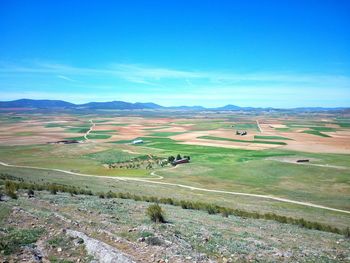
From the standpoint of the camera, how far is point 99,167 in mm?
67188

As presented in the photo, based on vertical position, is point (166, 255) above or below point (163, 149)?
A: above

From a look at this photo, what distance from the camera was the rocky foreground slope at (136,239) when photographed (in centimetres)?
1265

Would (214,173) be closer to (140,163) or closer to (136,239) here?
(140,163)

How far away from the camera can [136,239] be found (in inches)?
558

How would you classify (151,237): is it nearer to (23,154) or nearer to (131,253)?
(131,253)

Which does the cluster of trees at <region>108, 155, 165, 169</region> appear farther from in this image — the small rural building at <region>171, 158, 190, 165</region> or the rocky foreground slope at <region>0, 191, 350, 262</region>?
the rocky foreground slope at <region>0, 191, 350, 262</region>

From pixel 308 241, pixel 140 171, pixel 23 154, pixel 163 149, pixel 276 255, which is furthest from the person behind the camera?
pixel 163 149

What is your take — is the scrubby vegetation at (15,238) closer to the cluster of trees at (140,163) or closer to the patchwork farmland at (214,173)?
the patchwork farmland at (214,173)

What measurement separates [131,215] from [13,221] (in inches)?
254

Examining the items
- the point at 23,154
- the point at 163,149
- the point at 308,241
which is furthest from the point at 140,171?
the point at 308,241

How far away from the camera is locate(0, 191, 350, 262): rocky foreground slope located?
12.6 m

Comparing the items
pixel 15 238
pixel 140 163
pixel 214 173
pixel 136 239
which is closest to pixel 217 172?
pixel 214 173

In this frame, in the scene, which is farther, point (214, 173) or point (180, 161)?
point (180, 161)

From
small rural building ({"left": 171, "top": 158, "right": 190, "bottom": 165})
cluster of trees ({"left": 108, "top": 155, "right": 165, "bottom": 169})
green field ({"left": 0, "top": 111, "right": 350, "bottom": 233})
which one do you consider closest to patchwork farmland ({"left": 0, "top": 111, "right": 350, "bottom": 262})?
green field ({"left": 0, "top": 111, "right": 350, "bottom": 233})
